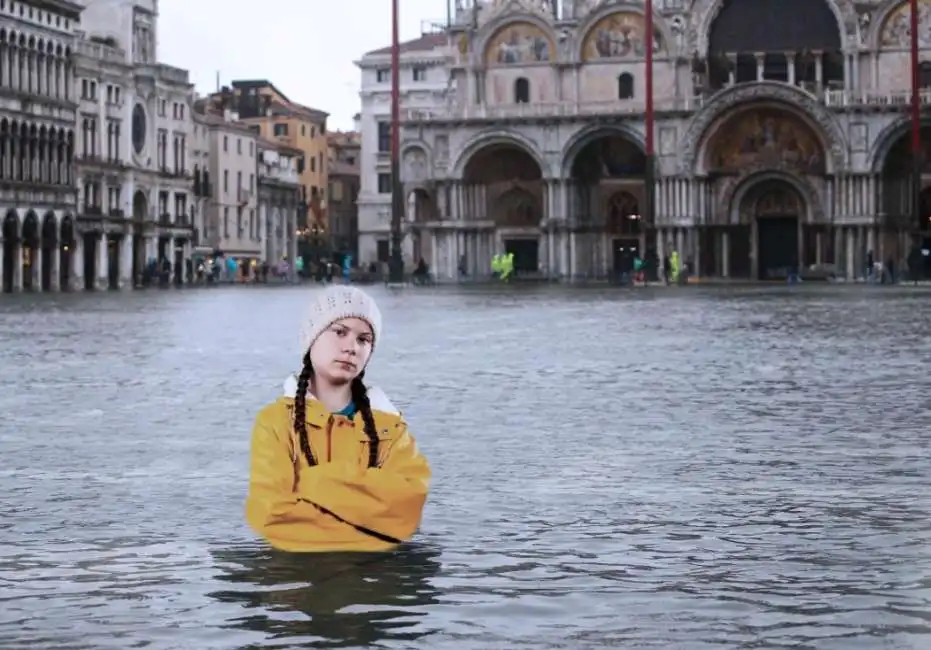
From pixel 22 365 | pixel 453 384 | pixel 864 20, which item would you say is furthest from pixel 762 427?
pixel 864 20

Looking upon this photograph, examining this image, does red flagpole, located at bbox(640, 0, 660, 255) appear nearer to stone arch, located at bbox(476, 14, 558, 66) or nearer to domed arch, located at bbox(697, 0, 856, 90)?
domed arch, located at bbox(697, 0, 856, 90)

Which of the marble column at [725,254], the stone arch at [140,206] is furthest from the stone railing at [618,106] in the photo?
the stone arch at [140,206]

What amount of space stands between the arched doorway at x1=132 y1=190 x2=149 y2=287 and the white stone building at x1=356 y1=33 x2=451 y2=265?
27.0 m

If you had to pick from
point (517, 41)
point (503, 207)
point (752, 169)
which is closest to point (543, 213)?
point (503, 207)

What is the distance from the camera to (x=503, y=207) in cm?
10456

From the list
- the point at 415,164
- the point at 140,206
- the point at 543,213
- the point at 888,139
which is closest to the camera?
the point at 888,139

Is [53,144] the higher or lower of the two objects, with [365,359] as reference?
higher

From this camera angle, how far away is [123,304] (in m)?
59.8

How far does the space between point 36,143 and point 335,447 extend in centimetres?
8742

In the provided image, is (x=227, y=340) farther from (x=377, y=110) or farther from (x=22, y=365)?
(x=377, y=110)

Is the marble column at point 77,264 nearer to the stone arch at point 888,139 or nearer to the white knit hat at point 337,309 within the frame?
the stone arch at point 888,139

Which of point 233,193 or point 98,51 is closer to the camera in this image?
point 98,51

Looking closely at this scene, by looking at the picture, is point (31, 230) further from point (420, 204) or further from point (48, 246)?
point (420, 204)

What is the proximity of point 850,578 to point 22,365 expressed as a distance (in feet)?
58.1
